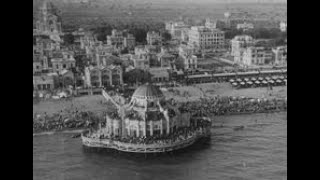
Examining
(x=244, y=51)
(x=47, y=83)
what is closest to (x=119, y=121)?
(x=47, y=83)

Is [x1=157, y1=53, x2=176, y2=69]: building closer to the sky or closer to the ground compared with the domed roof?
closer to the sky

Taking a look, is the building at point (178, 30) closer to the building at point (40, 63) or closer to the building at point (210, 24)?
the building at point (210, 24)

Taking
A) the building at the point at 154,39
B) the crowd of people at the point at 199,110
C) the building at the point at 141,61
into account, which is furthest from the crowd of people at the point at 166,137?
the building at the point at 154,39

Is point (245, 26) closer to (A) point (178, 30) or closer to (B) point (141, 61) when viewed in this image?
(A) point (178, 30)

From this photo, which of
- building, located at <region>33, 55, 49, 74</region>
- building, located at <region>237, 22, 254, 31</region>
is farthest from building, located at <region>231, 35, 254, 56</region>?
building, located at <region>33, 55, 49, 74</region>

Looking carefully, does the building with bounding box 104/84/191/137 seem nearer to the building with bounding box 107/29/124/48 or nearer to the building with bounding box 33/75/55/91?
the building with bounding box 33/75/55/91

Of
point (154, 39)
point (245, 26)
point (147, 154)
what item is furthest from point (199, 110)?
point (245, 26)

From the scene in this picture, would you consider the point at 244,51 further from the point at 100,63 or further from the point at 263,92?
the point at 100,63
